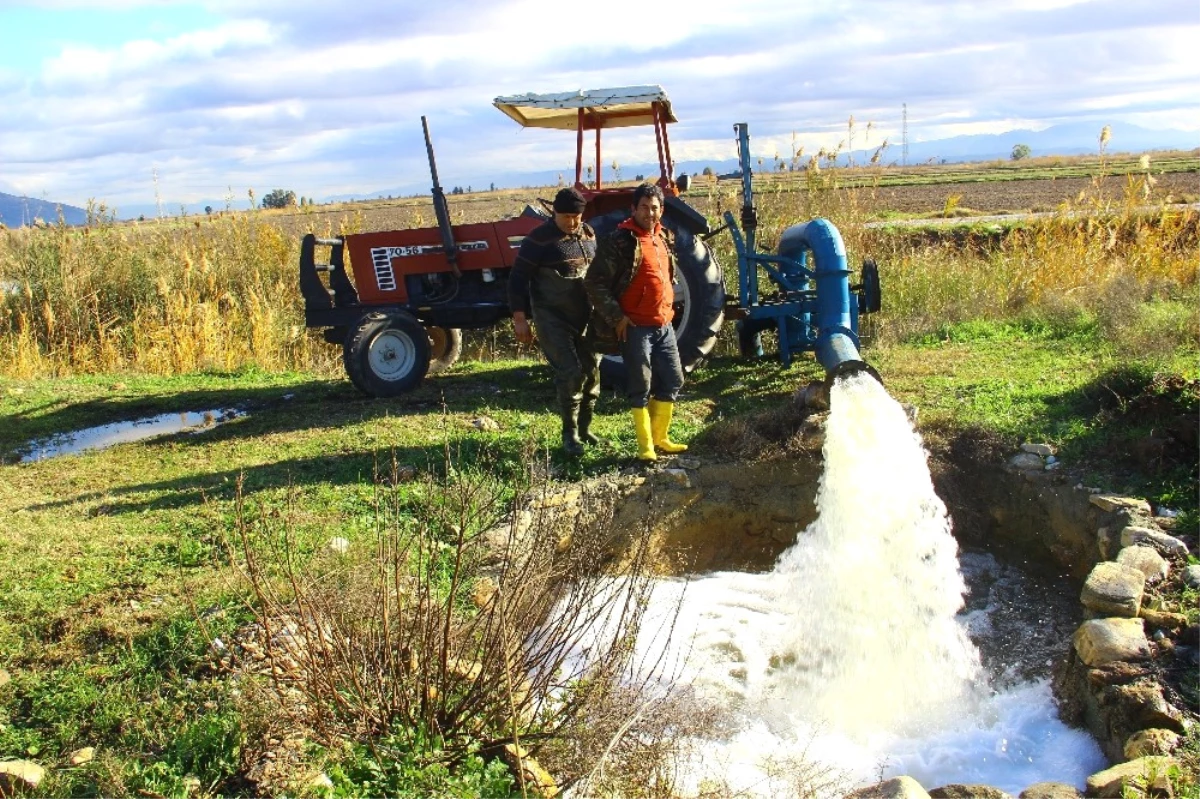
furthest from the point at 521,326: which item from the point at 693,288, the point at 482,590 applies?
the point at 482,590

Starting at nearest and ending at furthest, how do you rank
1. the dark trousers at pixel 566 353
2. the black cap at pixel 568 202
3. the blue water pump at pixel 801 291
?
1. the black cap at pixel 568 202
2. the dark trousers at pixel 566 353
3. the blue water pump at pixel 801 291

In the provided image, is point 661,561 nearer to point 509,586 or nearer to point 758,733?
point 758,733

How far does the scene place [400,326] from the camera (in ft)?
26.3

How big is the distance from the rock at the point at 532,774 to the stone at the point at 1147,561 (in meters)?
3.06

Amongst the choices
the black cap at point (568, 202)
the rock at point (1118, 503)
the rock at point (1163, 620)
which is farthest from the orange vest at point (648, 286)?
the rock at point (1163, 620)

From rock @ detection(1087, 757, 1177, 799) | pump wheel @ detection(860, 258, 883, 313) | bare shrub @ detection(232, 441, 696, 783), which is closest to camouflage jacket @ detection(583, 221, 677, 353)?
bare shrub @ detection(232, 441, 696, 783)

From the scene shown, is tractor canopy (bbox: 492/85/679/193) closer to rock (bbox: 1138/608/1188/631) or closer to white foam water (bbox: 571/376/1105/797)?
white foam water (bbox: 571/376/1105/797)

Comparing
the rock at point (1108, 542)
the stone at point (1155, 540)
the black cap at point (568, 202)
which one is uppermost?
the black cap at point (568, 202)

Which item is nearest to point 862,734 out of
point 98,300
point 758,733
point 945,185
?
point 758,733

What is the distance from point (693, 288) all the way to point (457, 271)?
212cm

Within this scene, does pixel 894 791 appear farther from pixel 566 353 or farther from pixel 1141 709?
pixel 566 353

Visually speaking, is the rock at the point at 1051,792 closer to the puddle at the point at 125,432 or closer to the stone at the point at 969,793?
the stone at the point at 969,793

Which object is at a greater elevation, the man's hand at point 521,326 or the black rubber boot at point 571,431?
the man's hand at point 521,326

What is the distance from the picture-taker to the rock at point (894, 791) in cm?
350
